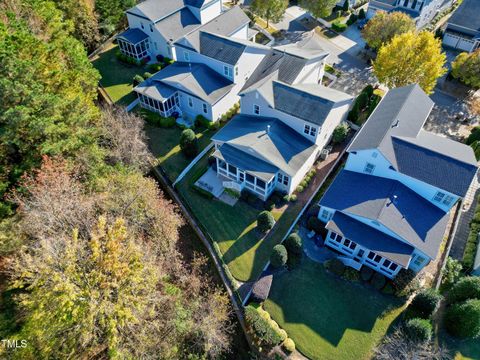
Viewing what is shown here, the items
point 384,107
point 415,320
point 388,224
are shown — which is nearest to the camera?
point 415,320

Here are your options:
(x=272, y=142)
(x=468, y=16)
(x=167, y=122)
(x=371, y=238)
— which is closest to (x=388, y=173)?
(x=371, y=238)

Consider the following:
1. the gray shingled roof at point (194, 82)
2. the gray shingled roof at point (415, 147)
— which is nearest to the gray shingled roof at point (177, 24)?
the gray shingled roof at point (194, 82)

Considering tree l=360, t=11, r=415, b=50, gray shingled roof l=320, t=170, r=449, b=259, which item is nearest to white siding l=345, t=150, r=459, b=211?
gray shingled roof l=320, t=170, r=449, b=259

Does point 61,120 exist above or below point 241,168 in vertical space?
above

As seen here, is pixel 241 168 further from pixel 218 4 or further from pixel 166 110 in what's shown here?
pixel 218 4

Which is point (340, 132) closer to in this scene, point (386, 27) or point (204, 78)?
point (204, 78)

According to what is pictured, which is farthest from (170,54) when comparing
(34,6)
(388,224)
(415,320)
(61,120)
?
(415,320)

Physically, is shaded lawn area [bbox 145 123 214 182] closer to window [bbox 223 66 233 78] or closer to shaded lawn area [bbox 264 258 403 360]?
window [bbox 223 66 233 78]
